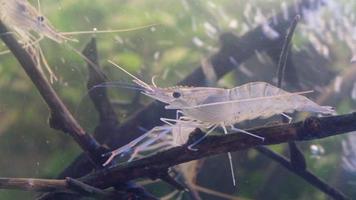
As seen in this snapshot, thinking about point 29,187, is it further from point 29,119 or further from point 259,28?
point 259,28

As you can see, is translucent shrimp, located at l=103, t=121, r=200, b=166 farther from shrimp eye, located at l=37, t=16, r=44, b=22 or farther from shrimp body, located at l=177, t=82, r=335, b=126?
shrimp eye, located at l=37, t=16, r=44, b=22

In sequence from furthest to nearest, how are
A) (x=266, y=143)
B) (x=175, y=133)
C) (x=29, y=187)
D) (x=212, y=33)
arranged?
(x=212, y=33)
(x=175, y=133)
(x=29, y=187)
(x=266, y=143)

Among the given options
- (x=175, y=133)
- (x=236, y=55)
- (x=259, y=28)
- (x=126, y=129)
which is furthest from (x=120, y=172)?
(x=259, y=28)

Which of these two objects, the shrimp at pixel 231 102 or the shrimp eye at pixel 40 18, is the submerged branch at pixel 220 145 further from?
the shrimp eye at pixel 40 18

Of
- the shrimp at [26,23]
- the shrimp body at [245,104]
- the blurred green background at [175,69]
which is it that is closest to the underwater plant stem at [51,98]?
the shrimp at [26,23]

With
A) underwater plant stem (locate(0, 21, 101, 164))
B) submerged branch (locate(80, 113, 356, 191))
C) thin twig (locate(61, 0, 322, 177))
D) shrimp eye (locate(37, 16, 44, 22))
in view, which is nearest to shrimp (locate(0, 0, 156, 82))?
shrimp eye (locate(37, 16, 44, 22))
